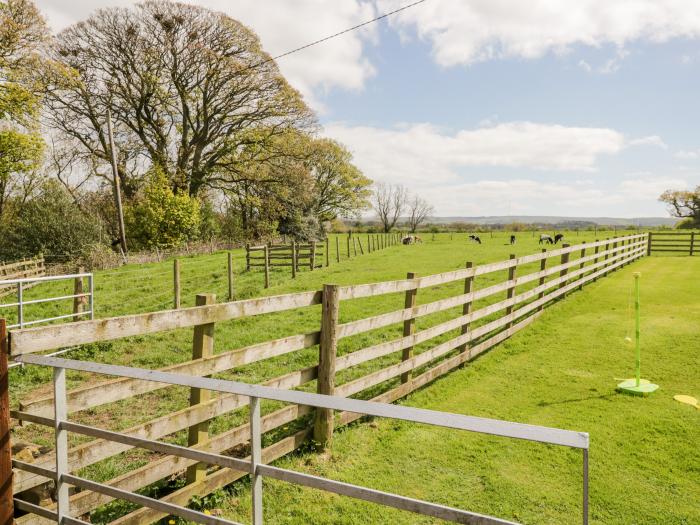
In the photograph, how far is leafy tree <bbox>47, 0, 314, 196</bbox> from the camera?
26844 millimetres

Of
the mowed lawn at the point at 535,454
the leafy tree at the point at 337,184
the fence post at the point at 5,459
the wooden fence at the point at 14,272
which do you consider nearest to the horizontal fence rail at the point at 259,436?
the fence post at the point at 5,459

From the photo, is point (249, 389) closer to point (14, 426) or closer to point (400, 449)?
point (400, 449)

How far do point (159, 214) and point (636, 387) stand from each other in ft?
94.5

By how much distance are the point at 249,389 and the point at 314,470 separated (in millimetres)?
2344

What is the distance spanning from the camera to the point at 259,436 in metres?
2.15

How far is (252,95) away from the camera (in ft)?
98.3

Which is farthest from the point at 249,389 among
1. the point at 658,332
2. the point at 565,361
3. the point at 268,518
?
the point at 658,332

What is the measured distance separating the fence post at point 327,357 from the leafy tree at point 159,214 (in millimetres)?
27947

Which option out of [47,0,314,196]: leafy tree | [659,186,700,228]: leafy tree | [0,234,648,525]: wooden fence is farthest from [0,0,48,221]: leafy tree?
[659,186,700,228]: leafy tree

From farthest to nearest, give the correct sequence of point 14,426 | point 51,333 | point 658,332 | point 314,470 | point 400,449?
point 658,332 < point 14,426 < point 400,449 < point 314,470 < point 51,333

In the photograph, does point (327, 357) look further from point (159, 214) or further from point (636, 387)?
point (159, 214)

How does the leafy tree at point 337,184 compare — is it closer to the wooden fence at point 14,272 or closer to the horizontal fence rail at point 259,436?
the wooden fence at point 14,272

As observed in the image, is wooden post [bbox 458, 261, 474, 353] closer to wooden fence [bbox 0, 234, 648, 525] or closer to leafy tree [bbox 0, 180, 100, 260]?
wooden fence [bbox 0, 234, 648, 525]

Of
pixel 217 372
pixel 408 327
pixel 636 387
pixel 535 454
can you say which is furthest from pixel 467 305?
pixel 217 372
